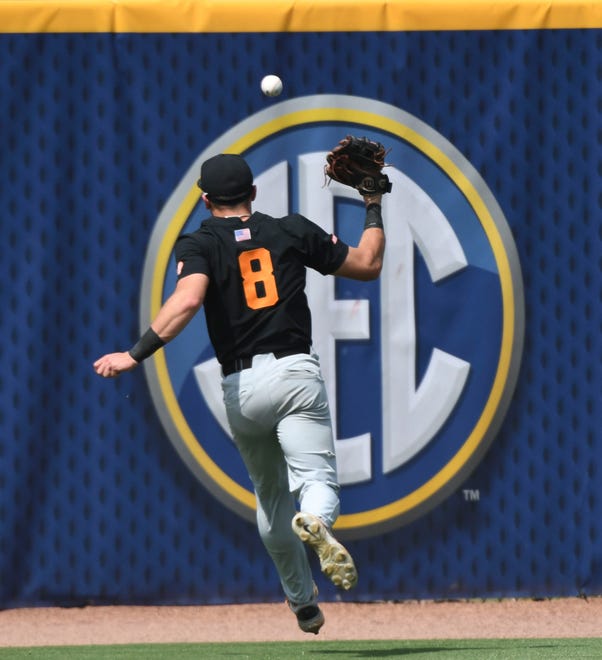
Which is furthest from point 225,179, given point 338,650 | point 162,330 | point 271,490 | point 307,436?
point 338,650

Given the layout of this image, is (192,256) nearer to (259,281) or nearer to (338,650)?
(259,281)

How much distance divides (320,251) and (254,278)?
0.83ft

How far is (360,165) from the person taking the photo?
5.38 metres

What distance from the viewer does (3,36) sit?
6559mm

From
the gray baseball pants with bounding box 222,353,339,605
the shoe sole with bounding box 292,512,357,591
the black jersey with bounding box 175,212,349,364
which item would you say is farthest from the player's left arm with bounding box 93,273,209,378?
the shoe sole with bounding box 292,512,357,591

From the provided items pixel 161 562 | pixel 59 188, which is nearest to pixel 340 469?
pixel 161 562

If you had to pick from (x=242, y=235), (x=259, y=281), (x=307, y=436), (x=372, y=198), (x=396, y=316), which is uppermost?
(x=372, y=198)

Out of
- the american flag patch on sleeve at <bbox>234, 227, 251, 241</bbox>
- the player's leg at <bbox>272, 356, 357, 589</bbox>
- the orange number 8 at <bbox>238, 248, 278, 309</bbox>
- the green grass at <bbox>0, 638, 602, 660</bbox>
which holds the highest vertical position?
the american flag patch on sleeve at <bbox>234, 227, 251, 241</bbox>

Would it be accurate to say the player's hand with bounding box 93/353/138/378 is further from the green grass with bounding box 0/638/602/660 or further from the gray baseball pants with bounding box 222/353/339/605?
the green grass with bounding box 0/638/602/660

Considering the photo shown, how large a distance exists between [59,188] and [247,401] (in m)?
2.04

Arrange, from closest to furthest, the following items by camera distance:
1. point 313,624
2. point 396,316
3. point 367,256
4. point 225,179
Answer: point 225,179 → point 367,256 → point 313,624 → point 396,316

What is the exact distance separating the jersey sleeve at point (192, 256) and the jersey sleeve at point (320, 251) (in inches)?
14.1

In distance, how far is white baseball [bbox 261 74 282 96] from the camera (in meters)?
6.38

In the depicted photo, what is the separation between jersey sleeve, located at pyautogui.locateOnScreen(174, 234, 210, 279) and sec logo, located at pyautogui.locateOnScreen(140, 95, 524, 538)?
1.58m
